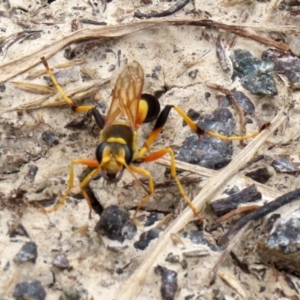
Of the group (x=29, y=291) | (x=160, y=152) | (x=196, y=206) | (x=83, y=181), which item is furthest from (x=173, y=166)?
(x=29, y=291)

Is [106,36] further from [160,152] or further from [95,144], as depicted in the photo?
[160,152]

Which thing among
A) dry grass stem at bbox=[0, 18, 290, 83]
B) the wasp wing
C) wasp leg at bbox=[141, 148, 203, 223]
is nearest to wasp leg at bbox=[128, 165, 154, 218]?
wasp leg at bbox=[141, 148, 203, 223]

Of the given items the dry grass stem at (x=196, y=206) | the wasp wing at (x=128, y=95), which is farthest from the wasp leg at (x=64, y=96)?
the dry grass stem at (x=196, y=206)

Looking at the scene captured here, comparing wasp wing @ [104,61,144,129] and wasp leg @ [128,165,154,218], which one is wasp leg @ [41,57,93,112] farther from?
wasp leg @ [128,165,154,218]

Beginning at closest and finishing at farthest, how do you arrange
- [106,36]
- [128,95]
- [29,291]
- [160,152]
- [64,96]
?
[29,291], [160,152], [128,95], [64,96], [106,36]

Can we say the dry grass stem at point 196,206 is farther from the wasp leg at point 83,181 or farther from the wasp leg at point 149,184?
the wasp leg at point 83,181

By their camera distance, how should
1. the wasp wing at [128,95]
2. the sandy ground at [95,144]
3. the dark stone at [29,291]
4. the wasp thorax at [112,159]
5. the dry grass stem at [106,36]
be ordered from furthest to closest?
the dry grass stem at [106,36] < the wasp wing at [128,95] < the wasp thorax at [112,159] < the sandy ground at [95,144] < the dark stone at [29,291]

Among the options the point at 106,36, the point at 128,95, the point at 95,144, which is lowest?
the point at 95,144
